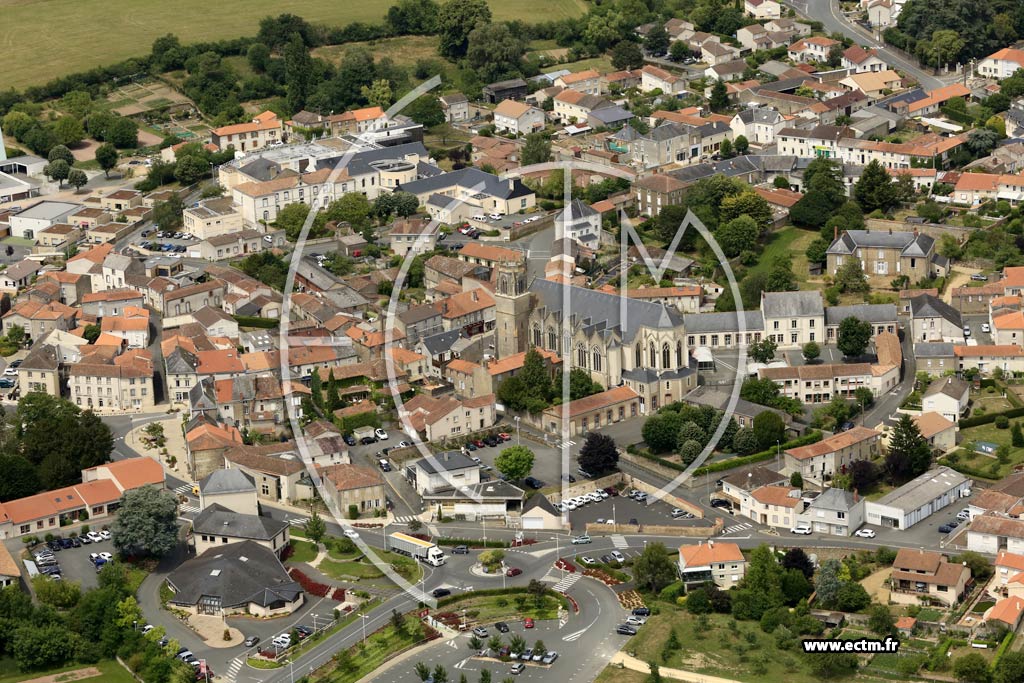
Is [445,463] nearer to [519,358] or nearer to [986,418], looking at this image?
[519,358]

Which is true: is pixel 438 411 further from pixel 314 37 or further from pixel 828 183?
pixel 314 37

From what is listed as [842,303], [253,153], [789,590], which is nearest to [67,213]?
[253,153]

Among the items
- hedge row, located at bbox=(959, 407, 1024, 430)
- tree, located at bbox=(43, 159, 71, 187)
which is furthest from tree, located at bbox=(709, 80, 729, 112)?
hedge row, located at bbox=(959, 407, 1024, 430)

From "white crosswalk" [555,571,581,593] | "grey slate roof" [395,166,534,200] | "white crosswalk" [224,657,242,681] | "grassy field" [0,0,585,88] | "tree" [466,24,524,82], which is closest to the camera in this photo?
"white crosswalk" [224,657,242,681]

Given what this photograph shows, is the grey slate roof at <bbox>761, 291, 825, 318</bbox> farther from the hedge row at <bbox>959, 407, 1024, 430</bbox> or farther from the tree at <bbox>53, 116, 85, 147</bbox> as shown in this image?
the tree at <bbox>53, 116, 85, 147</bbox>

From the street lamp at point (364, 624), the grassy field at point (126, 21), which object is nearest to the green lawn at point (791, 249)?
the street lamp at point (364, 624)

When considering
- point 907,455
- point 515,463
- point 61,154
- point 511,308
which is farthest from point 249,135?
point 907,455

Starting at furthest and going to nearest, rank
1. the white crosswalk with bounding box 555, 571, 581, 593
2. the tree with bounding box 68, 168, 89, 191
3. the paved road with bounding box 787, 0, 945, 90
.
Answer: the paved road with bounding box 787, 0, 945, 90, the tree with bounding box 68, 168, 89, 191, the white crosswalk with bounding box 555, 571, 581, 593
